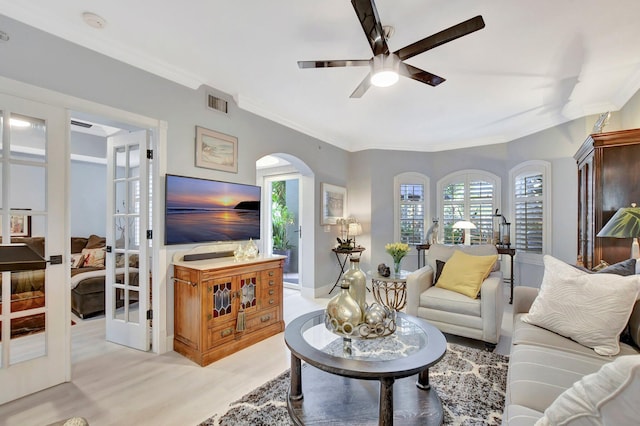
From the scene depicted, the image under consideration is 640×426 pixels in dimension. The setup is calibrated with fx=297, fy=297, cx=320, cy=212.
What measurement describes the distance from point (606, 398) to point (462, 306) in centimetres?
233

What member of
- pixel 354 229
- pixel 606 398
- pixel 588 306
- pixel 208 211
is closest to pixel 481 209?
pixel 354 229

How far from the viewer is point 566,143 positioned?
413 cm

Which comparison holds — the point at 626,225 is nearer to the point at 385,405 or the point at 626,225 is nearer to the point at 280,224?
the point at 385,405

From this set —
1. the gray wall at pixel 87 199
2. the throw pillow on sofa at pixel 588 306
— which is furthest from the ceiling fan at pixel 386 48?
the gray wall at pixel 87 199

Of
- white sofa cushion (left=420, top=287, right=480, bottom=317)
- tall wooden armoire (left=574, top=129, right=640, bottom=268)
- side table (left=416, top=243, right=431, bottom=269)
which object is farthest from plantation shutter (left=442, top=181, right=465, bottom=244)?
white sofa cushion (left=420, top=287, right=480, bottom=317)

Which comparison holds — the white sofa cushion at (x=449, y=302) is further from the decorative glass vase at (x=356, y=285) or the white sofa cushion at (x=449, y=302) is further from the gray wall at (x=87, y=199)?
the gray wall at (x=87, y=199)

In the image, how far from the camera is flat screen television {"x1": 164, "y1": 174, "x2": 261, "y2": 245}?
2832 millimetres

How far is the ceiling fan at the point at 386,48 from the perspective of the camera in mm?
1656

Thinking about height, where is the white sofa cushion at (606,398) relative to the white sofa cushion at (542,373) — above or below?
above

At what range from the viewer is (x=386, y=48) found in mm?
1993

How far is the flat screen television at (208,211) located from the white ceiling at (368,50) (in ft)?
3.34

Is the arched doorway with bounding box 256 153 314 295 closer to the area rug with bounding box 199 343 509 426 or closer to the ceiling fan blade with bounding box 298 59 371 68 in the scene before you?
the ceiling fan blade with bounding box 298 59 371 68

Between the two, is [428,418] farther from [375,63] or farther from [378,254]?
[378,254]

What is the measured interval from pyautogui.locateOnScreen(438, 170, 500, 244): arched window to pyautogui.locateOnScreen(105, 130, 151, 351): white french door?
15.7 feet
